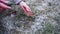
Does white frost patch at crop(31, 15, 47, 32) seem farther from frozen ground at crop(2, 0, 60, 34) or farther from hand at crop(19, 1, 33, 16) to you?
hand at crop(19, 1, 33, 16)

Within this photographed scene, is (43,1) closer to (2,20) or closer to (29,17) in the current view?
(29,17)

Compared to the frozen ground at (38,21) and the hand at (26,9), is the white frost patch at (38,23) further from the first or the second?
the hand at (26,9)

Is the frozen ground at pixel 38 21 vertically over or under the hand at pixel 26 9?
under

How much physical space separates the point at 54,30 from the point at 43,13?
42 centimetres

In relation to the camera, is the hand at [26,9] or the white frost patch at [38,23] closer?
the white frost patch at [38,23]

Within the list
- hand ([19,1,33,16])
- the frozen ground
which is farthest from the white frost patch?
hand ([19,1,33,16])

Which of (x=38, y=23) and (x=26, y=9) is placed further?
(x=26, y=9)

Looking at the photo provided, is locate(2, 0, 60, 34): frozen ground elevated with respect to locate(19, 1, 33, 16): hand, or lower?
lower

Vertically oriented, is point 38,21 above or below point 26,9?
below

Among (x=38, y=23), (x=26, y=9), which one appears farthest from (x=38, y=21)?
(x=26, y=9)

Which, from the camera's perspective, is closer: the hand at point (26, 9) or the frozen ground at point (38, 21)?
the frozen ground at point (38, 21)

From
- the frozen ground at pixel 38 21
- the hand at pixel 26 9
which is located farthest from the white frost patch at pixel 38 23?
the hand at pixel 26 9

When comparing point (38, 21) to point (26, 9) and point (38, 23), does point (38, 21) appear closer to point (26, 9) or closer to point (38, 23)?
point (38, 23)

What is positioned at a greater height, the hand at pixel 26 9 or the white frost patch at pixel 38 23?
the hand at pixel 26 9
